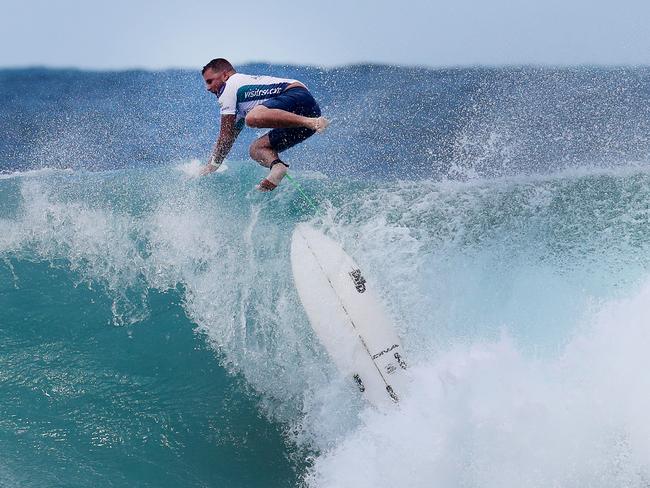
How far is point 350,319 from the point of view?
3.92 meters

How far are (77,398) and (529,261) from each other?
3393 mm

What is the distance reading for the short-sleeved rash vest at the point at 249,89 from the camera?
12.8 feet

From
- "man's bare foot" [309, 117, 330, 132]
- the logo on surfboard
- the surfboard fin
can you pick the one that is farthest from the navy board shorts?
the surfboard fin

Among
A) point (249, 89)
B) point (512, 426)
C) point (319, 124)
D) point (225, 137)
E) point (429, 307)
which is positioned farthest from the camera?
point (429, 307)

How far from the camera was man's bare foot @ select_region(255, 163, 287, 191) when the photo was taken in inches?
151

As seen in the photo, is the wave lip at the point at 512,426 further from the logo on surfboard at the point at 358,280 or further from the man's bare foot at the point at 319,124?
the man's bare foot at the point at 319,124

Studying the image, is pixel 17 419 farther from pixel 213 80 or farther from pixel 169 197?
pixel 213 80

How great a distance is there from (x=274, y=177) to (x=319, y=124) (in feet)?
1.43

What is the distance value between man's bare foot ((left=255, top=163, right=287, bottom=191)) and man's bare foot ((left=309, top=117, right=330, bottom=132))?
1.04 ft

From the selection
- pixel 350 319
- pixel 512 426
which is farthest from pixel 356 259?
pixel 512 426

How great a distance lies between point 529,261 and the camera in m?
4.65

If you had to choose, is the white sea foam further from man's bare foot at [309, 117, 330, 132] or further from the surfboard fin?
man's bare foot at [309, 117, 330, 132]

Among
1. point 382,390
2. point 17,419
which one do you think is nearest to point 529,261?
point 382,390

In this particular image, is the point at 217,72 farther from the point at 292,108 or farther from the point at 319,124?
the point at 319,124
